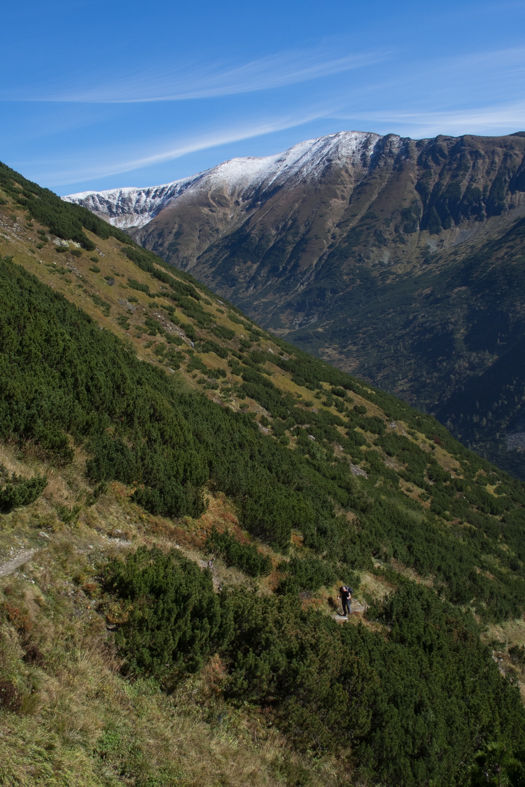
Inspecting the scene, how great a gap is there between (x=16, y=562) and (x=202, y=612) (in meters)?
3.13

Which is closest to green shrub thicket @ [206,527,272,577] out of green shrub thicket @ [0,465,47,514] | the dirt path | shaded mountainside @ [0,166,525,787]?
shaded mountainside @ [0,166,525,787]

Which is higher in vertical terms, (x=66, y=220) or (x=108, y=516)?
(x=66, y=220)

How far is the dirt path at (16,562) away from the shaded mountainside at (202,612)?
1.1 inches

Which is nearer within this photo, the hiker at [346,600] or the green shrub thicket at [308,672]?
the green shrub thicket at [308,672]

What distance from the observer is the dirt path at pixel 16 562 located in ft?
20.7

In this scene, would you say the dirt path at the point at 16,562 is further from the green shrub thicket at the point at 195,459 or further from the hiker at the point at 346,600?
the hiker at the point at 346,600

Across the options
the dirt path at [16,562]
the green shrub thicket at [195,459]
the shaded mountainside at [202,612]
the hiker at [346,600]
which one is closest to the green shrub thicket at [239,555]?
the shaded mountainside at [202,612]

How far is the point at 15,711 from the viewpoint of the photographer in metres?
4.51

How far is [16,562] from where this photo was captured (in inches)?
259

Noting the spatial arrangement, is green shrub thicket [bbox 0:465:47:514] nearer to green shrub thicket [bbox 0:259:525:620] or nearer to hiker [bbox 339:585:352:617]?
green shrub thicket [bbox 0:259:525:620]

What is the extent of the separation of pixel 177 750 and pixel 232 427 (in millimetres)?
15726

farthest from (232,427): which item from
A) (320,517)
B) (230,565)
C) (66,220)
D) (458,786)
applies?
(66,220)

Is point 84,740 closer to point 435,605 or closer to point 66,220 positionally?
point 435,605

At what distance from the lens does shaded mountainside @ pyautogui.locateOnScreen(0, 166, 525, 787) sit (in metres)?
5.36
